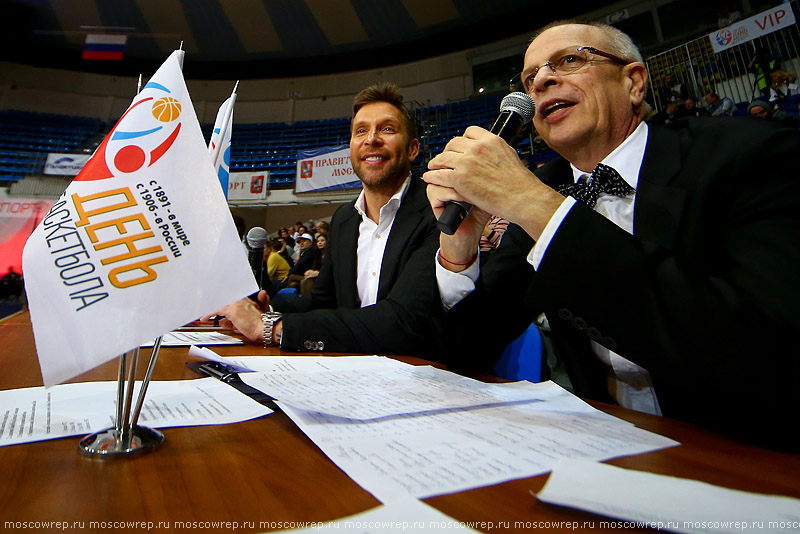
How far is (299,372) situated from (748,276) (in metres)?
0.66

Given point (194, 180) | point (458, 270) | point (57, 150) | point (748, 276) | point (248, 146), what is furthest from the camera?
point (248, 146)

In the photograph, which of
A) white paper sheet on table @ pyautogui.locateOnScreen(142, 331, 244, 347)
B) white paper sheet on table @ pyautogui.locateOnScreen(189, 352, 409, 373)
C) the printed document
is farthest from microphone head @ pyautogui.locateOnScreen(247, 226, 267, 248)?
the printed document

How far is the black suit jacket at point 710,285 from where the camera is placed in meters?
0.47

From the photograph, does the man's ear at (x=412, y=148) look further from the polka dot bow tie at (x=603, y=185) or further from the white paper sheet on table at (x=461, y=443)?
the white paper sheet on table at (x=461, y=443)

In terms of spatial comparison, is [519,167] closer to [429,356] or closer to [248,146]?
[429,356]

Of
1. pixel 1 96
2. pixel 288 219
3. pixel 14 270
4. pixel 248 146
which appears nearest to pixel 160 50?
pixel 248 146

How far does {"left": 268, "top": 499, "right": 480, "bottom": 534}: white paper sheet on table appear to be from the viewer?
236 millimetres

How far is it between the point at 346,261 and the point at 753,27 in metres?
6.31

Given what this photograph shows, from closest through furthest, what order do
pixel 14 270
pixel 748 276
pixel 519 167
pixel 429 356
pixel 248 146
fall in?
pixel 748 276
pixel 519 167
pixel 429 356
pixel 14 270
pixel 248 146

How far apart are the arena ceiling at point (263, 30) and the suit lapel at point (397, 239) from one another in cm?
827

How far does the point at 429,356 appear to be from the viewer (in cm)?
103

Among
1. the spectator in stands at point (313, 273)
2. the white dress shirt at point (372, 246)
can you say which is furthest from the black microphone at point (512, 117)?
the spectator in stands at point (313, 273)

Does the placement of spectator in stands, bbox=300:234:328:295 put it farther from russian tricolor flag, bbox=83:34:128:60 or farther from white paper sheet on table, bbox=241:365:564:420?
russian tricolor flag, bbox=83:34:128:60

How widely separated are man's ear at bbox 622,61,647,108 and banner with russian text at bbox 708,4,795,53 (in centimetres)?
576
